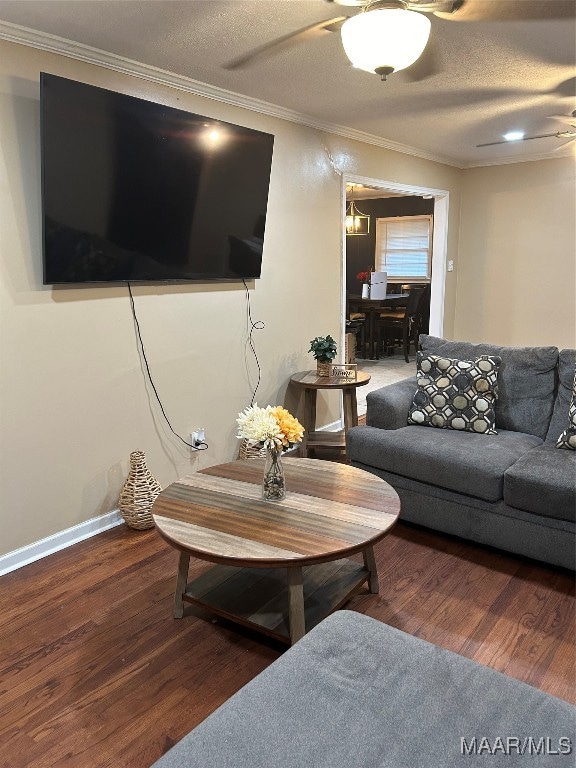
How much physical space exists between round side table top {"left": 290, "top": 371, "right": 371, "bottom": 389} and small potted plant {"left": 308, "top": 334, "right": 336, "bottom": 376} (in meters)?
0.06

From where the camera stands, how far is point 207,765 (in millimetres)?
1081

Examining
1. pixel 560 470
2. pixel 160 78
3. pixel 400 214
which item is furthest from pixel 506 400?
pixel 400 214

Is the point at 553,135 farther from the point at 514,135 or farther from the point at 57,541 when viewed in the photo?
the point at 57,541

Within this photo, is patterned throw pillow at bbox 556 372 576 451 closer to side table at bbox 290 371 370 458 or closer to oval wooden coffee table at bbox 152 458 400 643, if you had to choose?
oval wooden coffee table at bbox 152 458 400 643

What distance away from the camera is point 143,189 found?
2.89 metres

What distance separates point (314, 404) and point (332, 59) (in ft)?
6.99

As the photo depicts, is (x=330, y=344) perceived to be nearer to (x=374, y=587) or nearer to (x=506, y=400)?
(x=506, y=400)

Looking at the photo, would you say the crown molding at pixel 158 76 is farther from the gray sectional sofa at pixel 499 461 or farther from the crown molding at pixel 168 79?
the gray sectional sofa at pixel 499 461

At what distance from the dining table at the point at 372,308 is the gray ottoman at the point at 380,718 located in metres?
7.07

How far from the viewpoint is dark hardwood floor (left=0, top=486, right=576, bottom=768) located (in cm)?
180

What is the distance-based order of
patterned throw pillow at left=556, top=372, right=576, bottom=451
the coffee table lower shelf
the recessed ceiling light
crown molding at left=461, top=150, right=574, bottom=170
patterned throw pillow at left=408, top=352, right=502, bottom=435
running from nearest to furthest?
the coffee table lower shelf → patterned throw pillow at left=556, top=372, right=576, bottom=451 → patterned throw pillow at left=408, top=352, right=502, bottom=435 → the recessed ceiling light → crown molding at left=461, top=150, right=574, bottom=170

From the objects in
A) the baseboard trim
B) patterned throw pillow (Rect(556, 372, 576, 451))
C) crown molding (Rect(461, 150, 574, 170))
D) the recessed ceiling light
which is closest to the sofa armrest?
patterned throw pillow (Rect(556, 372, 576, 451))

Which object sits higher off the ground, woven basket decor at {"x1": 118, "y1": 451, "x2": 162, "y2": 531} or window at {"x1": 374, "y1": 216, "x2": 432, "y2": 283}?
window at {"x1": 374, "y1": 216, "x2": 432, "y2": 283}

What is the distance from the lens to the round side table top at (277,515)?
6.28 ft
